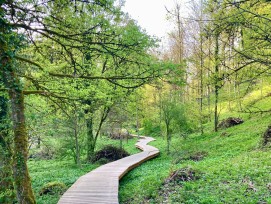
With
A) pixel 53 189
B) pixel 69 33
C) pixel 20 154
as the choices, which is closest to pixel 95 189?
pixel 53 189

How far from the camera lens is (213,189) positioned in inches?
218

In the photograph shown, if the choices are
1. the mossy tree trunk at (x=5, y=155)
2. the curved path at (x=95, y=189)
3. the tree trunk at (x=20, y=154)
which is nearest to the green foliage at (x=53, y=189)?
the curved path at (x=95, y=189)

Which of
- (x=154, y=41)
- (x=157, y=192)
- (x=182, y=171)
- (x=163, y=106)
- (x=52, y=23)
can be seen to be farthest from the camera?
(x=163, y=106)

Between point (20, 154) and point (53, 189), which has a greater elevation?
point (20, 154)

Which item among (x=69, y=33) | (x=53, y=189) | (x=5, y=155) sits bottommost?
(x=53, y=189)

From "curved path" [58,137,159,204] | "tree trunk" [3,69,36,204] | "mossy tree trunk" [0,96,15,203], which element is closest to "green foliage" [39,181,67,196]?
"curved path" [58,137,159,204]

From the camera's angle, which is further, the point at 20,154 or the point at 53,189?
the point at 53,189

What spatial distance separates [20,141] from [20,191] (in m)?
1.10

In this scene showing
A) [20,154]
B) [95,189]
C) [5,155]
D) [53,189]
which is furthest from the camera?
[53,189]

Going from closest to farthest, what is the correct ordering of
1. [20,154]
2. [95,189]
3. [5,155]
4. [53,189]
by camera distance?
[20,154]
[5,155]
[95,189]
[53,189]

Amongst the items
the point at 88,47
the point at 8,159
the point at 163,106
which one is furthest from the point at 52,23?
the point at 163,106

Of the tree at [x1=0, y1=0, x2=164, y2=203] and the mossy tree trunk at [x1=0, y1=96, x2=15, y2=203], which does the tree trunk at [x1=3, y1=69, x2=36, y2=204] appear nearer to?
the tree at [x1=0, y1=0, x2=164, y2=203]

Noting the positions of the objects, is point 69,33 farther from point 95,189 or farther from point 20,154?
point 95,189

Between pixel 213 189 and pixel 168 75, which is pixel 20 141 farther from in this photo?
pixel 213 189
